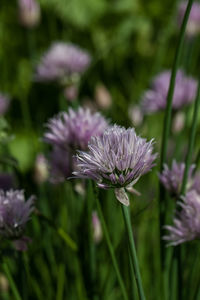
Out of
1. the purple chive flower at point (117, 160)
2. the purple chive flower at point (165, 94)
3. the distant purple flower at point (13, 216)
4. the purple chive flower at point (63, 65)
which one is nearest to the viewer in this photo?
the purple chive flower at point (117, 160)

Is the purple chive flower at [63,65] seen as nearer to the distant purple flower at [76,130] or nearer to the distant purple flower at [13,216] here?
the distant purple flower at [76,130]

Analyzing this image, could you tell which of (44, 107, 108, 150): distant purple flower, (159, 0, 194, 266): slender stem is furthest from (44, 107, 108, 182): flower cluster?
(159, 0, 194, 266): slender stem

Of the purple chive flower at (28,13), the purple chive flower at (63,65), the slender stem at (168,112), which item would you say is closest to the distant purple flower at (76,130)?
the slender stem at (168,112)

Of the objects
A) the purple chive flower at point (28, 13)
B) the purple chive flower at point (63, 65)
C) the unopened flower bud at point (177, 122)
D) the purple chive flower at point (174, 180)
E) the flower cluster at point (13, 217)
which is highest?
the purple chive flower at point (28, 13)

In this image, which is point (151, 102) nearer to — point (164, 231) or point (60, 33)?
point (164, 231)

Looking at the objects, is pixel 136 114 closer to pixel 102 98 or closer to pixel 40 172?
pixel 102 98

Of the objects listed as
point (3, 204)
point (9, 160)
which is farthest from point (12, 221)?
point (9, 160)

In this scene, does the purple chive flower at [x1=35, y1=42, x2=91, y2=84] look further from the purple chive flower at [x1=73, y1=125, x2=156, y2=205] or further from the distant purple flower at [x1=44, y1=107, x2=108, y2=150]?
the purple chive flower at [x1=73, y1=125, x2=156, y2=205]
